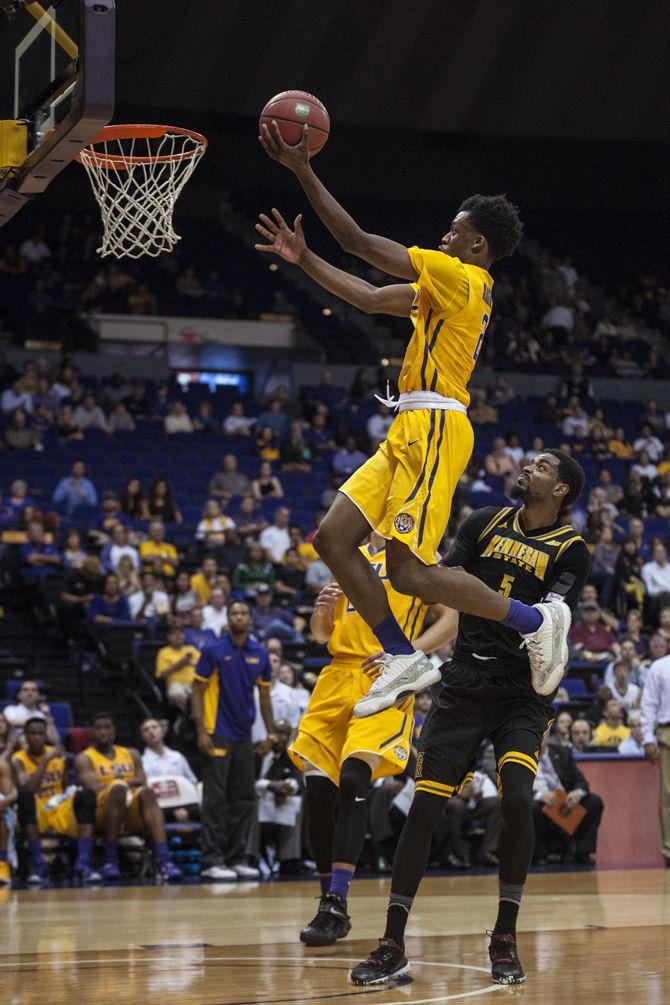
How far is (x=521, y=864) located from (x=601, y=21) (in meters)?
21.8

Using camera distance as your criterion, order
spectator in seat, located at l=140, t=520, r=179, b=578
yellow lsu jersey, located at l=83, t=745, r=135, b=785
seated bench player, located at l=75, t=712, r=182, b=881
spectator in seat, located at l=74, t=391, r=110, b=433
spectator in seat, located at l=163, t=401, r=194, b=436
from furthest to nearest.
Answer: spectator in seat, located at l=163, t=401, r=194, b=436
spectator in seat, located at l=74, t=391, r=110, b=433
spectator in seat, located at l=140, t=520, r=179, b=578
yellow lsu jersey, located at l=83, t=745, r=135, b=785
seated bench player, located at l=75, t=712, r=182, b=881

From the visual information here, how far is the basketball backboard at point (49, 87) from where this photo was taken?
5.90 metres

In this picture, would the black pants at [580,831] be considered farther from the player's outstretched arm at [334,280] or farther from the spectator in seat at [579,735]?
the player's outstretched arm at [334,280]

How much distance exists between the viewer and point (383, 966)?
18.0 ft

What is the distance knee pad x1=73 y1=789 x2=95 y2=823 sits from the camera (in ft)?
37.7

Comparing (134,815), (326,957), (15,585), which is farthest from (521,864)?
(15,585)

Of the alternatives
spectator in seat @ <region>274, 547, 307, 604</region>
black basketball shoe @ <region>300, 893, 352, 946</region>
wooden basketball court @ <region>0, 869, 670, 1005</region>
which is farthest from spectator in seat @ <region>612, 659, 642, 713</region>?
black basketball shoe @ <region>300, 893, 352, 946</region>

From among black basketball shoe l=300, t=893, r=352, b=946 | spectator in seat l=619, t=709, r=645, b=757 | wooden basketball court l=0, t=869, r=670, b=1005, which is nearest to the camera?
wooden basketball court l=0, t=869, r=670, b=1005

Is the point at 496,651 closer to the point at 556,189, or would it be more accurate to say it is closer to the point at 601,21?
the point at 601,21

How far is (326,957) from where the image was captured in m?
6.30

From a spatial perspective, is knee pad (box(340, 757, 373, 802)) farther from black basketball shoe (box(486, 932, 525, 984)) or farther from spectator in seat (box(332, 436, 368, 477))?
spectator in seat (box(332, 436, 368, 477))

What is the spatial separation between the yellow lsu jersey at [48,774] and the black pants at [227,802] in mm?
1234

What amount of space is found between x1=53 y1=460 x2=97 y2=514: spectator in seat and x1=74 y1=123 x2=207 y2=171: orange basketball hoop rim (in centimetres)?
1043

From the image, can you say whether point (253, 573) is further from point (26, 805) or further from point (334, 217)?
point (334, 217)
